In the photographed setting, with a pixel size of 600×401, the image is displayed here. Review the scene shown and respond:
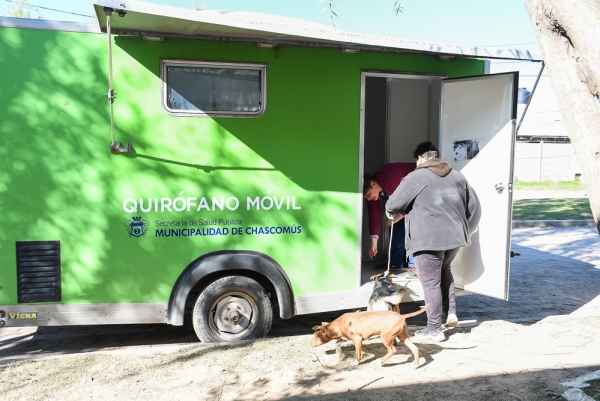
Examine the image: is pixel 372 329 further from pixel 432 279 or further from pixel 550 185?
pixel 550 185

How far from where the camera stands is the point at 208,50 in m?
4.97

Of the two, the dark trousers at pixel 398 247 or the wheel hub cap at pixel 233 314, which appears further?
the dark trousers at pixel 398 247

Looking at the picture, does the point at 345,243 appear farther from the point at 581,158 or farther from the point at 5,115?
the point at 5,115

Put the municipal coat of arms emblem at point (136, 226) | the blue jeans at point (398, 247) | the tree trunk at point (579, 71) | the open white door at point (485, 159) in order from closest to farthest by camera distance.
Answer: the tree trunk at point (579, 71)
the municipal coat of arms emblem at point (136, 226)
the open white door at point (485, 159)
the blue jeans at point (398, 247)

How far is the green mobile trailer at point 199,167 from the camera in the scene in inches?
184

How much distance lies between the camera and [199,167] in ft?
16.4

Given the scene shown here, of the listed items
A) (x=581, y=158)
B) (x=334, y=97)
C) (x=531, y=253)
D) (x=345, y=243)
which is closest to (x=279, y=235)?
(x=345, y=243)

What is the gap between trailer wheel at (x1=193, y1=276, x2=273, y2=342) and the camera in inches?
198

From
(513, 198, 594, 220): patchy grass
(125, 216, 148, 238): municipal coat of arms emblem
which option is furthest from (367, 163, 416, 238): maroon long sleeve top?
(513, 198, 594, 220): patchy grass

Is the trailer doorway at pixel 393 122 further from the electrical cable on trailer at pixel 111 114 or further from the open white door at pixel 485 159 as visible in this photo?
the electrical cable on trailer at pixel 111 114

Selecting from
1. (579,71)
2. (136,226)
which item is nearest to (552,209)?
(579,71)

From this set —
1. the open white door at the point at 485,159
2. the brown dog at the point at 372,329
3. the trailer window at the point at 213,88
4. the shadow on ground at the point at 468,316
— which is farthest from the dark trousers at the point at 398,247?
the trailer window at the point at 213,88

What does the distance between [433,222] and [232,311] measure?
191 cm

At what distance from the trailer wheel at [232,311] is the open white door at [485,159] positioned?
207cm
